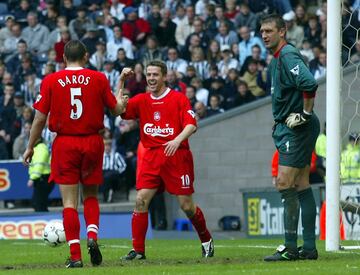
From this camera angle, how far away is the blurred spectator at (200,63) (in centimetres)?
2591

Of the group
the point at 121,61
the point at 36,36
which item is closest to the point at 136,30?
the point at 121,61

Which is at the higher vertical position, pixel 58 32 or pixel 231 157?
pixel 58 32

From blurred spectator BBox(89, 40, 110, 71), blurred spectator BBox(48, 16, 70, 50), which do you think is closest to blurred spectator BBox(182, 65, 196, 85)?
blurred spectator BBox(89, 40, 110, 71)

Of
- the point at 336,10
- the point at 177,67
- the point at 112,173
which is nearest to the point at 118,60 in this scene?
the point at 177,67

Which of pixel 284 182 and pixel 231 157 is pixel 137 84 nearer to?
pixel 231 157

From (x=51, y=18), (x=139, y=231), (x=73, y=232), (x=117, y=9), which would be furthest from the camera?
(x=51, y=18)

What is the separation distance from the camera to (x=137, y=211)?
497 inches

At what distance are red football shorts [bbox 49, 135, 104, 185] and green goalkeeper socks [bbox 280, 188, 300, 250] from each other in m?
1.83

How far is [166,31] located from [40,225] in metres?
8.09

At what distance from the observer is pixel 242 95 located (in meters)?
25.2

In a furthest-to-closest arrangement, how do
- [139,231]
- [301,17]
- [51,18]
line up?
[51,18] < [301,17] < [139,231]

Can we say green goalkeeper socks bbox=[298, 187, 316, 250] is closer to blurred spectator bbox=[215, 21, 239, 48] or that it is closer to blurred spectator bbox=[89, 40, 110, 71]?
blurred spectator bbox=[215, 21, 239, 48]

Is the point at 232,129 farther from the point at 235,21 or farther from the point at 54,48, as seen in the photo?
the point at 54,48

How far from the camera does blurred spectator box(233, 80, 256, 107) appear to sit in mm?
25147
